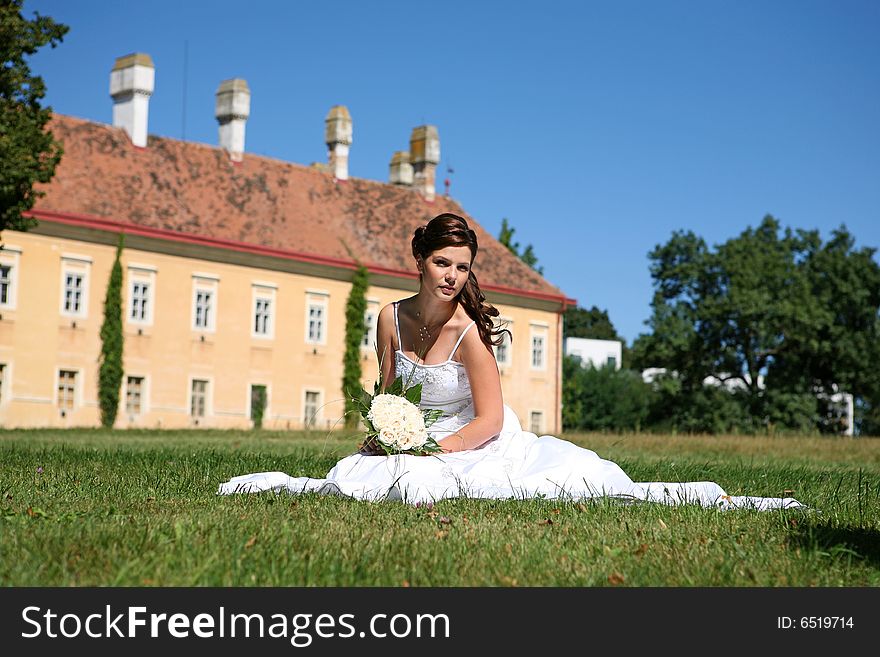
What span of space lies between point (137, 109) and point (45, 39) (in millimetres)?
18137

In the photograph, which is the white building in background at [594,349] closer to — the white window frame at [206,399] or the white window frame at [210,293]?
the white window frame at [210,293]

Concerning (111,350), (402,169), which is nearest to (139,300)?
(111,350)

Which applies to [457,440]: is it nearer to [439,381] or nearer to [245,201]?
[439,381]

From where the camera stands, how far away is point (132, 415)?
38.8 metres

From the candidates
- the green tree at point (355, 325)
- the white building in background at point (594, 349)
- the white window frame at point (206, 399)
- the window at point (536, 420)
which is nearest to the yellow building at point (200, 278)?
the white window frame at point (206, 399)

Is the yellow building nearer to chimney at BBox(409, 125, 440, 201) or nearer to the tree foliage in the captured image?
chimney at BBox(409, 125, 440, 201)

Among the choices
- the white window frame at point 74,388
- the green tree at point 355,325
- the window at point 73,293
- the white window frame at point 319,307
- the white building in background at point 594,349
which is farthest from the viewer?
the white building in background at point 594,349

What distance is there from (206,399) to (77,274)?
6226 millimetres

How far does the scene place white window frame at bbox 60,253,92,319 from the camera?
123ft

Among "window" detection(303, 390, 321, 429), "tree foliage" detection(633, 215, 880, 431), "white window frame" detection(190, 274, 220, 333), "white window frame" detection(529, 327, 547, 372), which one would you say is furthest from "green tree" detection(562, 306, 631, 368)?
"white window frame" detection(190, 274, 220, 333)

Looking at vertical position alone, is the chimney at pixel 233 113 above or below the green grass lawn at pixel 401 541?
above

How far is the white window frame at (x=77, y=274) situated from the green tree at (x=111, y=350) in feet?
2.16

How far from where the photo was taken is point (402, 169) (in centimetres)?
5178

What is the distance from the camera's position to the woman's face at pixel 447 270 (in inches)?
293
